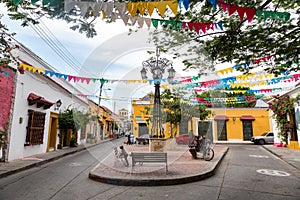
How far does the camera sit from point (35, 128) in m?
10.4

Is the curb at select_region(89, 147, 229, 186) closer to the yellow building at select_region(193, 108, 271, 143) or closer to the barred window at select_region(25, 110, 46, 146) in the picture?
the barred window at select_region(25, 110, 46, 146)

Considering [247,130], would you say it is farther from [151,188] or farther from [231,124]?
[151,188]

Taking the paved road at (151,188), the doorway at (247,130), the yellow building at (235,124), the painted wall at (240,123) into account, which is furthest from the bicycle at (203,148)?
the doorway at (247,130)

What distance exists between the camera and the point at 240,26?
4.84 meters

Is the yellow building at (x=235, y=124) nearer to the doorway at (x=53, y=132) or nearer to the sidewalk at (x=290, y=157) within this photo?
the sidewalk at (x=290, y=157)

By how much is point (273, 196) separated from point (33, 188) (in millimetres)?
5695

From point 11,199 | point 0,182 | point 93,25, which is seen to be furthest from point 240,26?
point 0,182

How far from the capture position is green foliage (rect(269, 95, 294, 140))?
47.2 ft

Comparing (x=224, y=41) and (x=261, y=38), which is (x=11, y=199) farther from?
(x=261, y=38)

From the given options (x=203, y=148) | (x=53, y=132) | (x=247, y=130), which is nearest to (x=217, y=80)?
(x=203, y=148)

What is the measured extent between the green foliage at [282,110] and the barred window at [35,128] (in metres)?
15.8

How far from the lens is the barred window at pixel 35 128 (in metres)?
9.86

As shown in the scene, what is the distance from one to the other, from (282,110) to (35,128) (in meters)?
16.3

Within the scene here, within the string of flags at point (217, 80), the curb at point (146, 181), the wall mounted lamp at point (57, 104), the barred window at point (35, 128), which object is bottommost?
the curb at point (146, 181)
